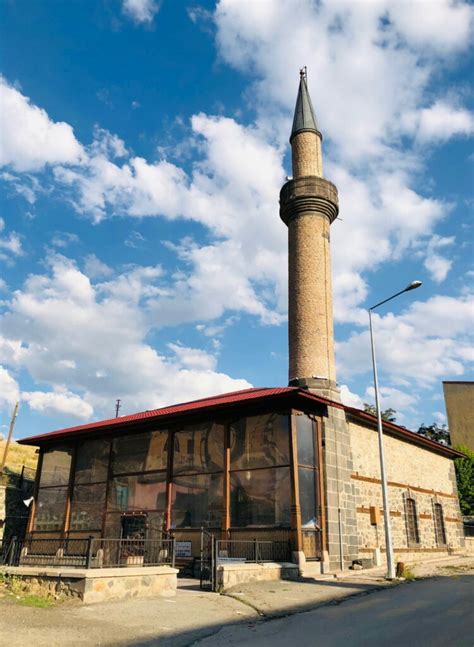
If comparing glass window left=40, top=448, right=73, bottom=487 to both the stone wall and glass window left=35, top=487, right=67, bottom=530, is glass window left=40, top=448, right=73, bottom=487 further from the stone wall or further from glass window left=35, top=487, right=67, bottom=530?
the stone wall

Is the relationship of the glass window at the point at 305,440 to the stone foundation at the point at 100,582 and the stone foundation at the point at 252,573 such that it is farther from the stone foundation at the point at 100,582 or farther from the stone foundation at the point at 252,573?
the stone foundation at the point at 100,582

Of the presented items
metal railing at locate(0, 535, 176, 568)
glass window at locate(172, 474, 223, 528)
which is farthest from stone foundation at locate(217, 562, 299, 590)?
glass window at locate(172, 474, 223, 528)

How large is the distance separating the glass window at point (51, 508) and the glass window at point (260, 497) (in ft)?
26.8

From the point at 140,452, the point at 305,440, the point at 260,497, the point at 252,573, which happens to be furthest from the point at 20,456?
the point at 252,573

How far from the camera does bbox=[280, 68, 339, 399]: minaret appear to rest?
21312 mm

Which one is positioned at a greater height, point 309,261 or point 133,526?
point 309,261

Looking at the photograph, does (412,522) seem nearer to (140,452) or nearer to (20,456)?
(140,452)

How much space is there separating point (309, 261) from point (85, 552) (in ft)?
47.1

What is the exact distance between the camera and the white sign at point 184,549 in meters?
17.5

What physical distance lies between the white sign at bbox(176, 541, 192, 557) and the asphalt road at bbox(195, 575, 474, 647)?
7599 mm

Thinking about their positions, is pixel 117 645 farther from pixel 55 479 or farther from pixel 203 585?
pixel 55 479

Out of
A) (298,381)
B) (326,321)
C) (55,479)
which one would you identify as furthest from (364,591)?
(55,479)

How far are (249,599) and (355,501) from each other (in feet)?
28.6

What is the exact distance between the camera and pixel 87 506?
829 inches
